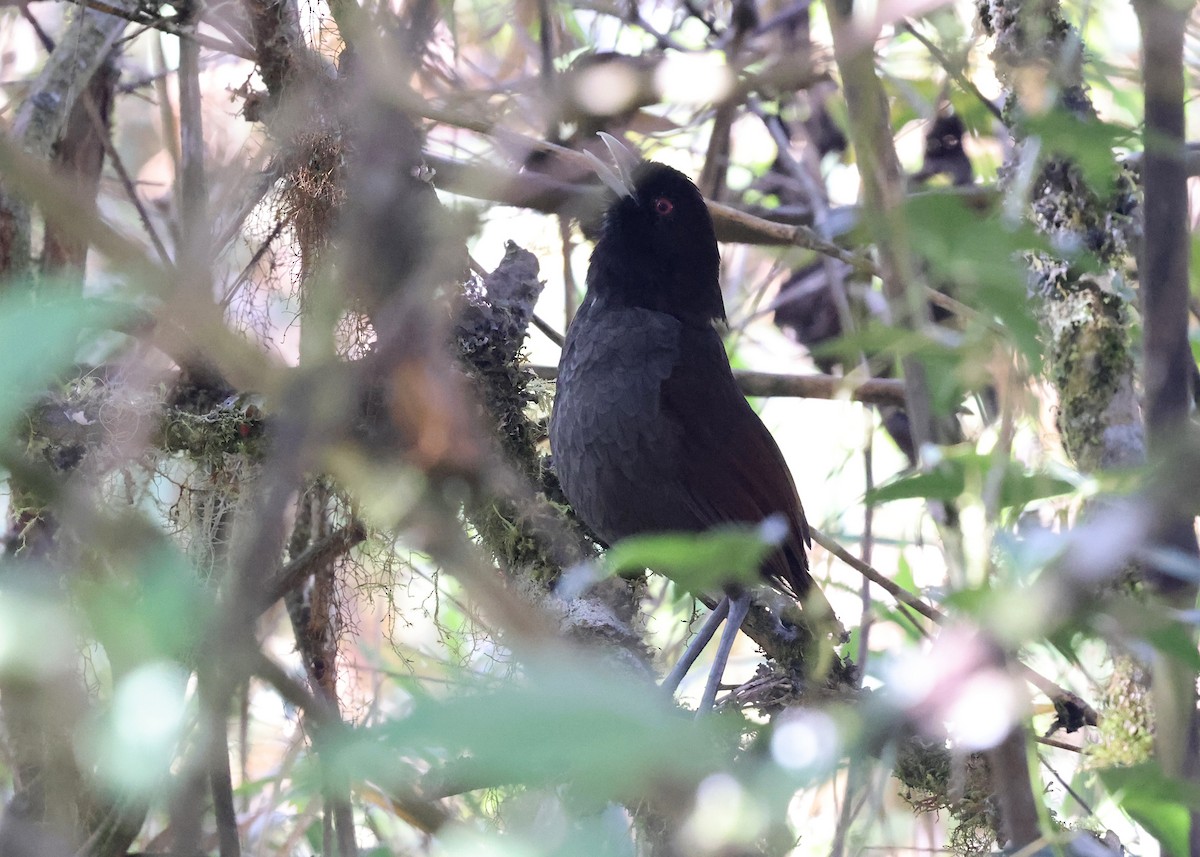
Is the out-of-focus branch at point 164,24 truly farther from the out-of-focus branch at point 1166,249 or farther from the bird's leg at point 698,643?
the out-of-focus branch at point 1166,249

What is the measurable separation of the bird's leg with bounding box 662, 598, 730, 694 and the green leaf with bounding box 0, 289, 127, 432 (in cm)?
239

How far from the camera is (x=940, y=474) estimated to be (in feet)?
3.26

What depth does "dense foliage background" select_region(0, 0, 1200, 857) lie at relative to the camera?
2.46 feet

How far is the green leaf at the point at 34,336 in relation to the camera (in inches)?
26.3

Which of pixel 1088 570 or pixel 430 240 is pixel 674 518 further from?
pixel 1088 570

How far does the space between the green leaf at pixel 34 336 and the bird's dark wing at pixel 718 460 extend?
268 cm

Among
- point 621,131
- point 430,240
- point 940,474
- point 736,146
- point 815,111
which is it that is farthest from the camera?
point 736,146

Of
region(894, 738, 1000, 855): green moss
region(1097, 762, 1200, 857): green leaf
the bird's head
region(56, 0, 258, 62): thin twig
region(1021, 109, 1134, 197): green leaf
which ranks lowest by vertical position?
region(894, 738, 1000, 855): green moss

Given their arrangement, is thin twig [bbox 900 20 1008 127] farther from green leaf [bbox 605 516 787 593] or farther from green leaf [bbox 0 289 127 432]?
green leaf [bbox 0 289 127 432]

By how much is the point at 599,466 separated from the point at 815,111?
7.55 ft

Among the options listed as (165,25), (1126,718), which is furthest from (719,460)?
(165,25)

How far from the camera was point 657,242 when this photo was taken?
3652 millimetres

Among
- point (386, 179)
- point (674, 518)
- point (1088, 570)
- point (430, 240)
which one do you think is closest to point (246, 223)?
point (674, 518)

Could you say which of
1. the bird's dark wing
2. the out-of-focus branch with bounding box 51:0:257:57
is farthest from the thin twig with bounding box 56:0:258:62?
the bird's dark wing
